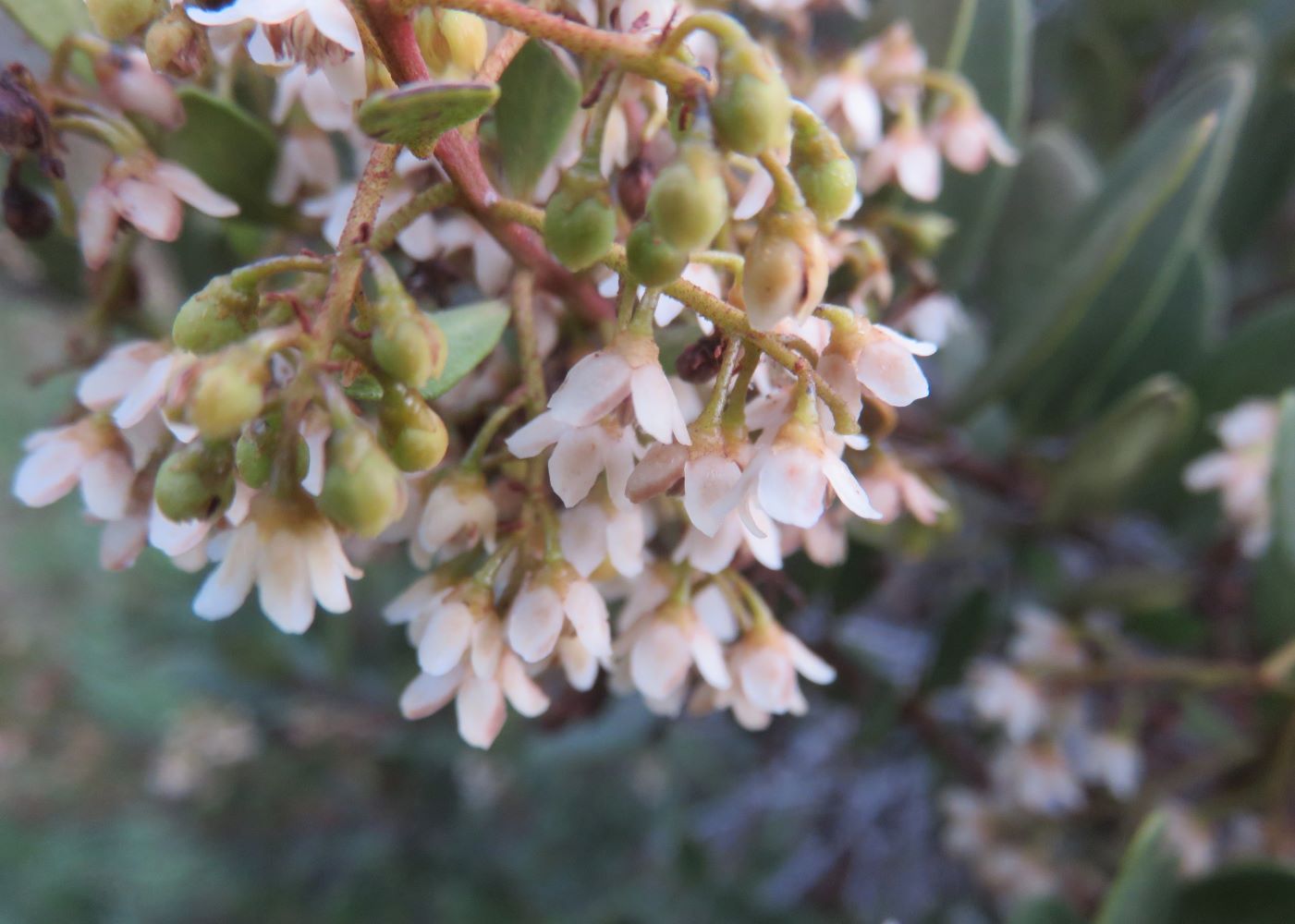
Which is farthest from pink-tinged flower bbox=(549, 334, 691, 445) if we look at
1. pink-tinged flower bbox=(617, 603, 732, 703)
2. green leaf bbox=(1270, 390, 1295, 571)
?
green leaf bbox=(1270, 390, 1295, 571)

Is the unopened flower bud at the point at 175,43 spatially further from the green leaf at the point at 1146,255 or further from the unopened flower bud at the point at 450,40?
the green leaf at the point at 1146,255

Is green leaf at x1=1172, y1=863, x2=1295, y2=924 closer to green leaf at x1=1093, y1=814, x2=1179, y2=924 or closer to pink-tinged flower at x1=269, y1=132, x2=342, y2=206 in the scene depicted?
green leaf at x1=1093, y1=814, x2=1179, y2=924

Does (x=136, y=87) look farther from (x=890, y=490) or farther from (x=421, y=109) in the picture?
(x=890, y=490)

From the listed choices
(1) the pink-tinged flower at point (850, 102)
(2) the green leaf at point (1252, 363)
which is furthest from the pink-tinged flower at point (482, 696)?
(2) the green leaf at point (1252, 363)

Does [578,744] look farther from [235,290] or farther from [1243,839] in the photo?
[235,290]

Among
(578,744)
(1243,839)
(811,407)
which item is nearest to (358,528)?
(811,407)

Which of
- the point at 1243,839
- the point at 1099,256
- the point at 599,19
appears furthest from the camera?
the point at 1243,839
